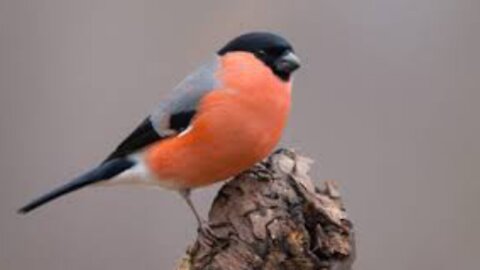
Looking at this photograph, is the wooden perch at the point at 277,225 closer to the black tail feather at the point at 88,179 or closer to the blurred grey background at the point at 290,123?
the black tail feather at the point at 88,179

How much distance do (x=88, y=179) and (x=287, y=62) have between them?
0.34m

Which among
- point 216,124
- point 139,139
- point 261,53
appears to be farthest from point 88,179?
point 261,53

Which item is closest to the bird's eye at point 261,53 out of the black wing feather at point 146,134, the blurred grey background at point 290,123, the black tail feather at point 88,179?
the black wing feather at point 146,134

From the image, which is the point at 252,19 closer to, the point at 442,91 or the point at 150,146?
the point at 442,91

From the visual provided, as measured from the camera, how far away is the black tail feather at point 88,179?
162cm

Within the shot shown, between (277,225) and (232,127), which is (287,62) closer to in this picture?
(232,127)

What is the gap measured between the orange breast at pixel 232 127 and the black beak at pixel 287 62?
0.06ft

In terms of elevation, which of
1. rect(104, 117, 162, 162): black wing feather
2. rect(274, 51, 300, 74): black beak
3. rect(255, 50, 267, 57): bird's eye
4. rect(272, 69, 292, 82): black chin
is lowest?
rect(104, 117, 162, 162): black wing feather

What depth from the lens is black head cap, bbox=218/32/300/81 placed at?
157 cm

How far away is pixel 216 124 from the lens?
1562 mm

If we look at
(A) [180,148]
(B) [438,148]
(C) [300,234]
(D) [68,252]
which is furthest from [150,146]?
(B) [438,148]

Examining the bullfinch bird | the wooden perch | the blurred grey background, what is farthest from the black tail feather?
the blurred grey background

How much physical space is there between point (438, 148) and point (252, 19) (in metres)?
0.47

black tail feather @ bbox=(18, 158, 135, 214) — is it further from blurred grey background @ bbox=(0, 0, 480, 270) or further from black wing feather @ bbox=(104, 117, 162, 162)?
blurred grey background @ bbox=(0, 0, 480, 270)
